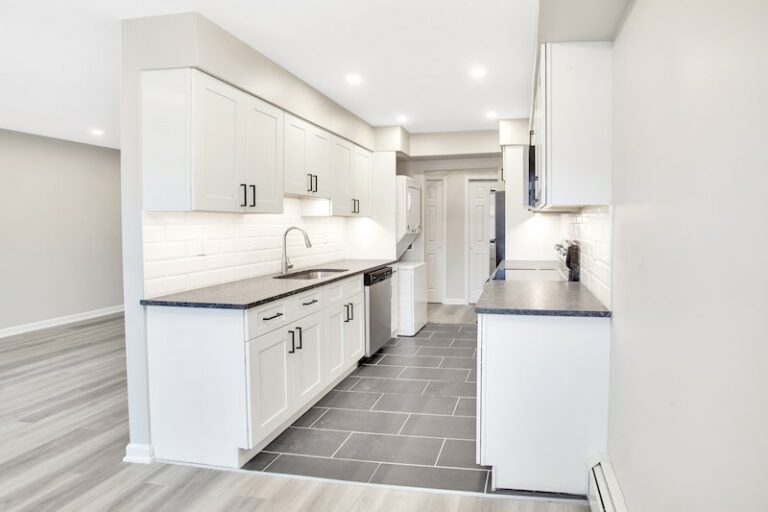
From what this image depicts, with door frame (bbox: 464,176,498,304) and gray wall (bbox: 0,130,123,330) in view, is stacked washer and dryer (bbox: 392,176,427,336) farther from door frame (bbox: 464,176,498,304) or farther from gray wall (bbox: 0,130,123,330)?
gray wall (bbox: 0,130,123,330)

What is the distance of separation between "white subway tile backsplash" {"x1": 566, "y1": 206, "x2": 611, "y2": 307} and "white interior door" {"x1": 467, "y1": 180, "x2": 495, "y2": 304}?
14.6 feet

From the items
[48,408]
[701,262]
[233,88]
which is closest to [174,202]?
[233,88]

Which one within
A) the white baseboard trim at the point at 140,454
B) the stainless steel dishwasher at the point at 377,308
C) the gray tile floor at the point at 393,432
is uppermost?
the stainless steel dishwasher at the point at 377,308

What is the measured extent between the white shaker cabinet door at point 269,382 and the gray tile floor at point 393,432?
0.58ft

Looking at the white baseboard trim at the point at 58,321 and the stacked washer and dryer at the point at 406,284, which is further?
the white baseboard trim at the point at 58,321

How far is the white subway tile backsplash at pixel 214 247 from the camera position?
117 inches

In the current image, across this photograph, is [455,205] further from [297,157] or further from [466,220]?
[297,157]

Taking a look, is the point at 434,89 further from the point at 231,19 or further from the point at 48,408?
the point at 48,408

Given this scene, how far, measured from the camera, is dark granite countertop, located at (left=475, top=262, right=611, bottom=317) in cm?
238

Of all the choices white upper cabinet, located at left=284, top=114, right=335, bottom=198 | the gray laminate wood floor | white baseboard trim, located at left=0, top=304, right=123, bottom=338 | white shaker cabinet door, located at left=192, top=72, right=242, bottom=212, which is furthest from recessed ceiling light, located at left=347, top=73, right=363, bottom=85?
white baseboard trim, located at left=0, top=304, right=123, bottom=338

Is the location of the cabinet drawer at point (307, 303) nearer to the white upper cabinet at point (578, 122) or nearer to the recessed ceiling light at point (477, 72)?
the white upper cabinet at point (578, 122)

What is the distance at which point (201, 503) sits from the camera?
8.05ft

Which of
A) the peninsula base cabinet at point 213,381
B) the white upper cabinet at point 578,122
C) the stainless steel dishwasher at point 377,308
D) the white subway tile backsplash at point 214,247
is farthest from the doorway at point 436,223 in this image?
the white upper cabinet at point 578,122

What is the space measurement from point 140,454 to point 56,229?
5140 millimetres
